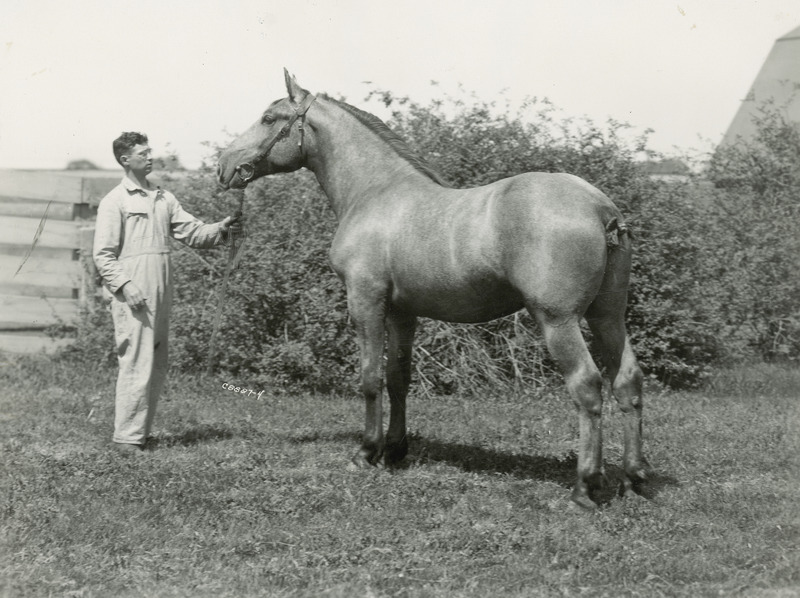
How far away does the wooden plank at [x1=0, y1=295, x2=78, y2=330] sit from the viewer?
36.0ft

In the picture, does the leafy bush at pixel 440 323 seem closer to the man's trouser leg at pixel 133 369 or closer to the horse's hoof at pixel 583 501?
the man's trouser leg at pixel 133 369

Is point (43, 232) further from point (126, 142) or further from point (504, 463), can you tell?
point (504, 463)

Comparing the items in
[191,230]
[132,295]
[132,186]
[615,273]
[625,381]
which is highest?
[132,186]

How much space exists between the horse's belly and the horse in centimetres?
1

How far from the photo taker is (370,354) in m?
6.11

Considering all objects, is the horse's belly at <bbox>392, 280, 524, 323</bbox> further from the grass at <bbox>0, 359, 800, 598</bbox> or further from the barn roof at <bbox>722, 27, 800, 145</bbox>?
the barn roof at <bbox>722, 27, 800, 145</bbox>

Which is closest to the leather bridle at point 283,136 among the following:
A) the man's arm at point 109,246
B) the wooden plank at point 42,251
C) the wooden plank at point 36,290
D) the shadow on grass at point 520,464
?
the man's arm at point 109,246

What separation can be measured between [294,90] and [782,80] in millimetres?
10061

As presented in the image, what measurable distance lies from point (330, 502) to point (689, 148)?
8419 mm

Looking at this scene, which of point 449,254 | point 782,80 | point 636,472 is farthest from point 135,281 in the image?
point 782,80

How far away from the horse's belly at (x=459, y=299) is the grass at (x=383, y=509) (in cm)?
116

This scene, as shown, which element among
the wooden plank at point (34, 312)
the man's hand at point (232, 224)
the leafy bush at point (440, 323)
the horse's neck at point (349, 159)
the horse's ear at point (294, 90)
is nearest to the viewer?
the horse's neck at point (349, 159)

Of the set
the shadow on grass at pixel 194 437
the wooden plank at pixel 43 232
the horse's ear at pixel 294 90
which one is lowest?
the shadow on grass at pixel 194 437

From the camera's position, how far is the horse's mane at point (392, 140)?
6.25 meters
